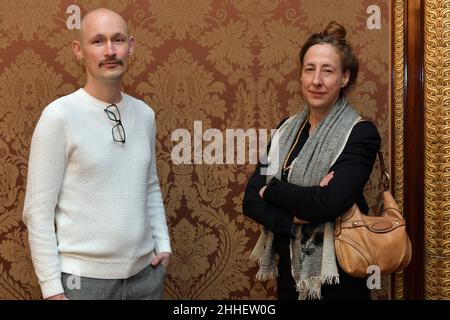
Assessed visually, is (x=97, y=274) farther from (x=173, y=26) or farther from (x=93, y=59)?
(x=173, y=26)

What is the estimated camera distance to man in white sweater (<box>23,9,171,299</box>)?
1.55 meters

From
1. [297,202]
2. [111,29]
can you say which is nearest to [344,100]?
[297,202]

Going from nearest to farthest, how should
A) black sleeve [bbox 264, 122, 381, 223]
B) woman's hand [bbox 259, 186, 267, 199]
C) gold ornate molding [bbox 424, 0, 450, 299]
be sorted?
black sleeve [bbox 264, 122, 381, 223] < woman's hand [bbox 259, 186, 267, 199] < gold ornate molding [bbox 424, 0, 450, 299]

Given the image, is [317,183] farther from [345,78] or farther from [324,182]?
[345,78]

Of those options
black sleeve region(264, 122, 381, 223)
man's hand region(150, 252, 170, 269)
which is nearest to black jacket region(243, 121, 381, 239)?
black sleeve region(264, 122, 381, 223)

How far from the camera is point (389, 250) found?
1734mm

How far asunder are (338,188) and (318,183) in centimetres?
10

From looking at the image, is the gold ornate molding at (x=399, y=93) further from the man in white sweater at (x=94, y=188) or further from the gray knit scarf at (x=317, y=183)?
the man in white sweater at (x=94, y=188)

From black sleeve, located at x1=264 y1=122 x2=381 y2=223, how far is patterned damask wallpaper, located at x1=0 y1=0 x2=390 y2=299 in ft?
1.95

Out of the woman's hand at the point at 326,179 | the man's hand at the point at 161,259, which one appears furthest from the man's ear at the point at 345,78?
the man's hand at the point at 161,259

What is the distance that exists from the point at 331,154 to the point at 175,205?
857 mm

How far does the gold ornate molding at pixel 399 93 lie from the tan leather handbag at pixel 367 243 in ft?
2.06

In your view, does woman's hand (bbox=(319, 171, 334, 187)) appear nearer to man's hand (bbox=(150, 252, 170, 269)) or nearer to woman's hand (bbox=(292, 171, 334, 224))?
woman's hand (bbox=(292, 171, 334, 224))

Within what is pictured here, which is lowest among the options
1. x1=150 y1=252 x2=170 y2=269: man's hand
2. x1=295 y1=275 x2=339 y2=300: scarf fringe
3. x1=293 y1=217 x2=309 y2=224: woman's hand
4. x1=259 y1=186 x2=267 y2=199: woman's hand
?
x1=295 y1=275 x2=339 y2=300: scarf fringe
